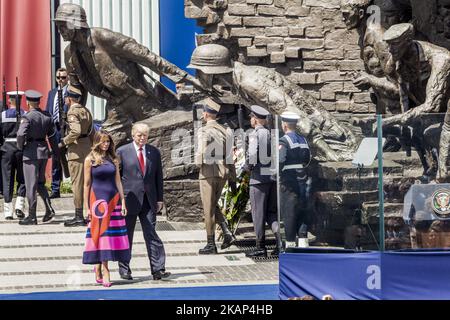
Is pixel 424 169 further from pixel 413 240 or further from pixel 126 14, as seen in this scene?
pixel 126 14

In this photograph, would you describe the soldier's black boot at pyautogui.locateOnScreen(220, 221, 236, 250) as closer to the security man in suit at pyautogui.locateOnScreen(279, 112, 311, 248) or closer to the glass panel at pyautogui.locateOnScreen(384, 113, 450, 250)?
the security man in suit at pyautogui.locateOnScreen(279, 112, 311, 248)

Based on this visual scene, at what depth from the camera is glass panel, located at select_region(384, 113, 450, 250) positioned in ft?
41.8

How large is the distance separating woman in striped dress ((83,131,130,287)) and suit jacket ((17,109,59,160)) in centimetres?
357

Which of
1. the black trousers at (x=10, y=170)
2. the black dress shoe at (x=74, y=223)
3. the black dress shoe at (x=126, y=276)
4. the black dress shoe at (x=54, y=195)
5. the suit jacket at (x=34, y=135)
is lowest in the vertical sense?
the black dress shoe at (x=126, y=276)

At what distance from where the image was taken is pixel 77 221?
17.9 meters

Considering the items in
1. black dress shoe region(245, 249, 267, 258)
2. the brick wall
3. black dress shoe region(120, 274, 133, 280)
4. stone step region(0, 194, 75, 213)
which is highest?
the brick wall

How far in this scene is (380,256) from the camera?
12492mm

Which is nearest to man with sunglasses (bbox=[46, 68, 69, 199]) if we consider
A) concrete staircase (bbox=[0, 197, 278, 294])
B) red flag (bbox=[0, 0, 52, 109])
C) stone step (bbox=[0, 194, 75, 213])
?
stone step (bbox=[0, 194, 75, 213])

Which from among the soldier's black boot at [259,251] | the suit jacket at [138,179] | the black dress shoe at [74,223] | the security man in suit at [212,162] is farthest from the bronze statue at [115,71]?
the suit jacket at [138,179]

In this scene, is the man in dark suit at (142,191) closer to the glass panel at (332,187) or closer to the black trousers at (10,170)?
the glass panel at (332,187)

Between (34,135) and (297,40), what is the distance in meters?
4.51

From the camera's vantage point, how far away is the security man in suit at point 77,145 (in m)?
17.8

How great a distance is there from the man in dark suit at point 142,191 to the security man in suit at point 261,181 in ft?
4.98
